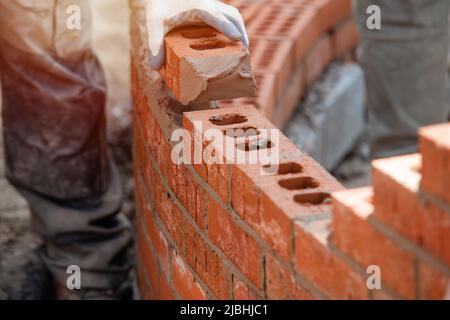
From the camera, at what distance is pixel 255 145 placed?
7.04 feet

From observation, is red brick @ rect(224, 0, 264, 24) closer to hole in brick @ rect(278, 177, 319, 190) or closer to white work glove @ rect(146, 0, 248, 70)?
white work glove @ rect(146, 0, 248, 70)

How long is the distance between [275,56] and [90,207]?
4.38 feet

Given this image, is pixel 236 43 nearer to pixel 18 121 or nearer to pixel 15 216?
pixel 18 121

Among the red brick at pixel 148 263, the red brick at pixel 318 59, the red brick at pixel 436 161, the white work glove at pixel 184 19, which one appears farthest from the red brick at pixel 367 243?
the red brick at pixel 318 59

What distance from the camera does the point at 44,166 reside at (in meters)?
3.25

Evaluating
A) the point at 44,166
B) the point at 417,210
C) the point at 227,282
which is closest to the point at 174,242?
the point at 227,282

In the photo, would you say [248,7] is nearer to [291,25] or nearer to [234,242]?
[291,25]

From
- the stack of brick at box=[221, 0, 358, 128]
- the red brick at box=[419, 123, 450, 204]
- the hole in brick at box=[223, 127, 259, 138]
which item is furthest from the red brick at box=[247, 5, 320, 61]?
the red brick at box=[419, 123, 450, 204]

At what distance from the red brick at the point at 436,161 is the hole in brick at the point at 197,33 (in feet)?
3.63

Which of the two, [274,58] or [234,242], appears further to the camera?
[274,58]

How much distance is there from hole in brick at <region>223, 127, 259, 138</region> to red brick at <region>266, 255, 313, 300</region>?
0.35m

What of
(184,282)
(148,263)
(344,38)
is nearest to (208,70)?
(184,282)

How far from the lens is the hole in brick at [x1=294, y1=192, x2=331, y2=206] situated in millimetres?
1927

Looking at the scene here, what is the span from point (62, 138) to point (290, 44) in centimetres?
154
